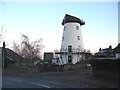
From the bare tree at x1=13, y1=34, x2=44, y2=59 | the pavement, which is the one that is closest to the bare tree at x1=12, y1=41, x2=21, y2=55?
the bare tree at x1=13, y1=34, x2=44, y2=59

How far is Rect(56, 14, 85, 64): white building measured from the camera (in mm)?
68750

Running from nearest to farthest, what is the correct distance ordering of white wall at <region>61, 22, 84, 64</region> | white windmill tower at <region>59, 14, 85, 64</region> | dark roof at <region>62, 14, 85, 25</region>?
white windmill tower at <region>59, 14, 85, 64</region>, white wall at <region>61, 22, 84, 64</region>, dark roof at <region>62, 14, 85, 25</region>

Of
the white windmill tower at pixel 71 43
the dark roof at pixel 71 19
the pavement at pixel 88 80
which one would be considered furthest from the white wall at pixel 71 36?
the pavement at pixel 88 80

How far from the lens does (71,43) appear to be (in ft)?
228

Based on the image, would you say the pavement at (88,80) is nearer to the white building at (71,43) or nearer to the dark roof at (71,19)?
the white building at (71,43)

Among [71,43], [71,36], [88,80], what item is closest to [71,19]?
[71,36]

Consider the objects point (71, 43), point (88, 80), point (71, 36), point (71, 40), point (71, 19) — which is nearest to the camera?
point (88, 80)

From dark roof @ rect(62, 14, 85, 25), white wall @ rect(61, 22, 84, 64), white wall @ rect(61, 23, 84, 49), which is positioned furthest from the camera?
dark roof @ rect(62, 14, 85, 25)

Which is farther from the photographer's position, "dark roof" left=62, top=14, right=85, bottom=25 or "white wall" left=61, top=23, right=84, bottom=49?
"dark roof" left=62, top=14, right=85, bottom=25

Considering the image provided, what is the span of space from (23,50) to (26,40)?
313 cm

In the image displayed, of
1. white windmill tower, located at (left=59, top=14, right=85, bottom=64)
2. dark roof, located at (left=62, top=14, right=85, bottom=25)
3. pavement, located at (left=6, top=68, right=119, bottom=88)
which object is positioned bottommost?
pavement, located at (left=6, top=68, right=119, bottom=88)

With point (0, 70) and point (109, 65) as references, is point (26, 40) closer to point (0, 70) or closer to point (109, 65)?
point (0, 70)

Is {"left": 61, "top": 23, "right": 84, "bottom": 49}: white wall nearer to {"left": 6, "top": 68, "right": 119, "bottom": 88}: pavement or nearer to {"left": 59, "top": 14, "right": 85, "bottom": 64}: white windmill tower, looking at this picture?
{"left": 59, "top": 14, "right": 85, "bottom": 64}: white windmill tower

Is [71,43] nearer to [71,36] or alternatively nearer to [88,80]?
[71,36]
